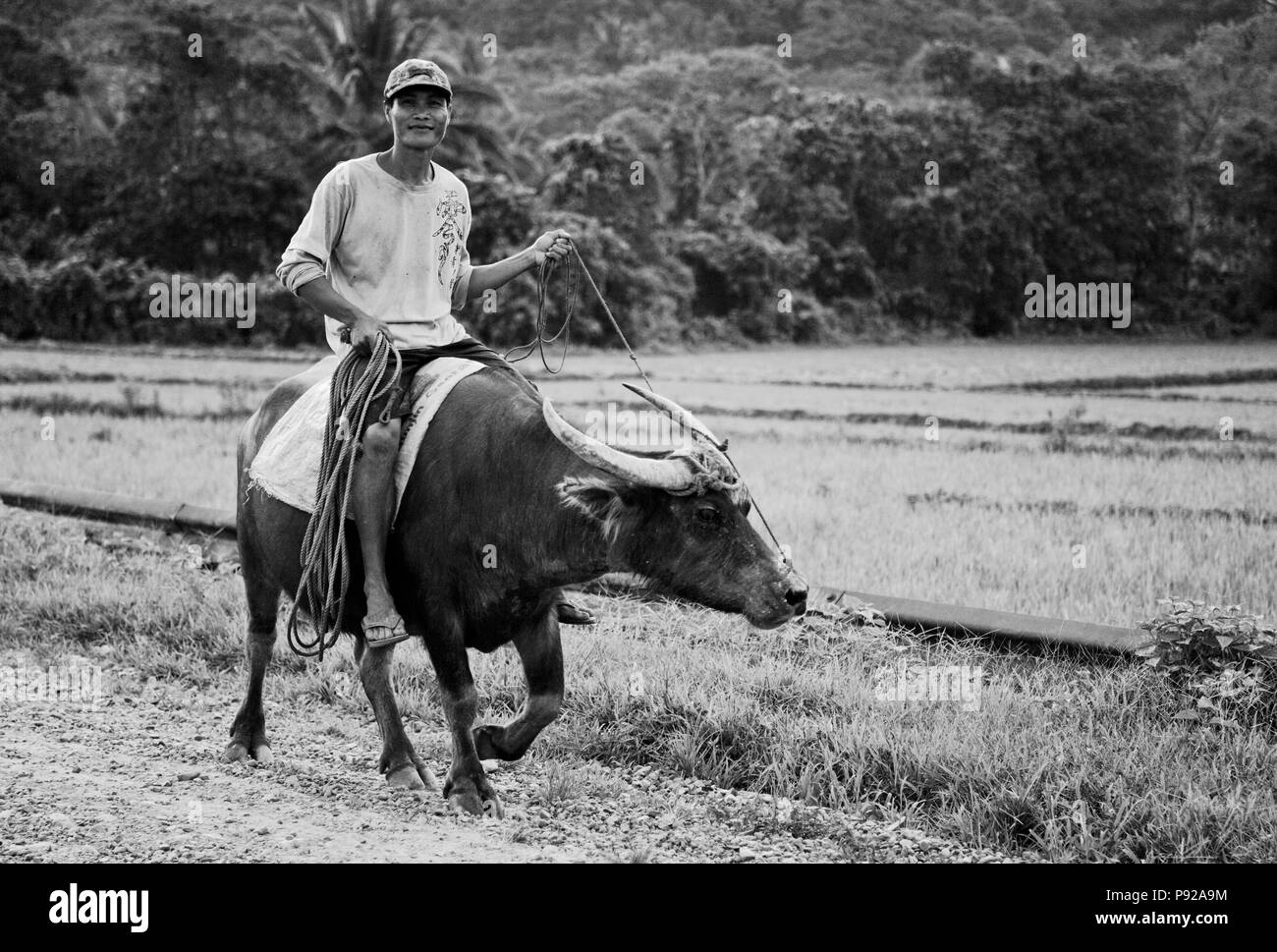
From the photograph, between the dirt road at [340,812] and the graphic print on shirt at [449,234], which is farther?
the graphic print on shirt at [449,234]

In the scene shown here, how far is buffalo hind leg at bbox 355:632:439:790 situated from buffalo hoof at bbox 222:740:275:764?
0.52 m

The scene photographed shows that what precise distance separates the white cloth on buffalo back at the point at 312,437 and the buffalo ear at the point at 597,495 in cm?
58

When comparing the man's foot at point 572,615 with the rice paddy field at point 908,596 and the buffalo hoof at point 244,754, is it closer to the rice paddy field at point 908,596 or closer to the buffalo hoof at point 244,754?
the rice paddy field at point 908,596

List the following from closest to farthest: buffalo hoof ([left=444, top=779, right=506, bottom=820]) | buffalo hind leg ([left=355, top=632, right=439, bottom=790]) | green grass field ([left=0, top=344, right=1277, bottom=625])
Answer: buffalo hoof ([left=444, top=779, right=506, bottom=820])
buffalo hind leg ([left=355, top=632, right=439, bottom=790])
green grass field ([left=0, top=344, right=1277, bottom=625])

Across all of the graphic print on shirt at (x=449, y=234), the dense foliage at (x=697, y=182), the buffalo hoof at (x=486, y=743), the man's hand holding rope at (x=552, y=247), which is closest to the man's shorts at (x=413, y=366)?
the graphic print on shirt at (x=449, y=234)

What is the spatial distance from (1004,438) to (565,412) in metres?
4.01

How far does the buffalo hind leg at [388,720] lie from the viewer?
390 centimetres

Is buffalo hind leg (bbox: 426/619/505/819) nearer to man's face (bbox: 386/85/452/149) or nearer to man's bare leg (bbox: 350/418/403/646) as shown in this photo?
man's bare leg (bbox: 350/418/403/646)

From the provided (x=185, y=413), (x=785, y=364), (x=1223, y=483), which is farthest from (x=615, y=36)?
(x=1223, y=483)

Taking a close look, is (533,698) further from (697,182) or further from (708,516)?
(697,182)

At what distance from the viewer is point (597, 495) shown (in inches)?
135

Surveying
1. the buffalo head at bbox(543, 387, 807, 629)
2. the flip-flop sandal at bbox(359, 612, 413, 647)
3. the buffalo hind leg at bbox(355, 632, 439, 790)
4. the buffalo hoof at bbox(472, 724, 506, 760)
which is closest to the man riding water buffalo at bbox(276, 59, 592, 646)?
the flip-flop sandal at bbox(359, 612, 413, 647)

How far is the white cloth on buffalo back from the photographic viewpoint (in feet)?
12.5

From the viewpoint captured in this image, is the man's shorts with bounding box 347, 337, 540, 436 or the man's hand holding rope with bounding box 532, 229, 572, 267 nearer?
the man's shorts with bounding box 347, 337, 540, 436
